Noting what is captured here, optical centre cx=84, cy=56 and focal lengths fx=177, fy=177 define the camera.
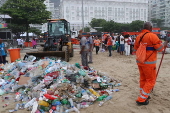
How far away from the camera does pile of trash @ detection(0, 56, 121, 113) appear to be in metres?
4.02

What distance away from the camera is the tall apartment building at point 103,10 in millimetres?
93188

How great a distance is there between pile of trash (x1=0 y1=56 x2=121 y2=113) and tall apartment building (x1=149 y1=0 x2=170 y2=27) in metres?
96.1

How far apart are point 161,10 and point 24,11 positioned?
3930 inches

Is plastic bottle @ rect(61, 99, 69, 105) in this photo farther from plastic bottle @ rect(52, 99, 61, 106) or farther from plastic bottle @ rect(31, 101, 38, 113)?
plastic bottle @ rect(31, 101, 38, 113)

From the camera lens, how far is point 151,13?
386 feet

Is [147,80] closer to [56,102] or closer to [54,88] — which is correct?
[56,102]

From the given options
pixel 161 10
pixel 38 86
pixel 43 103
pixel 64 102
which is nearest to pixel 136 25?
pixel 161 10

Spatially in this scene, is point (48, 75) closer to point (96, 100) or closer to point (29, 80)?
point (29, 80)

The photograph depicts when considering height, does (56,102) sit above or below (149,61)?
below

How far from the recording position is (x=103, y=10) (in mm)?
98000

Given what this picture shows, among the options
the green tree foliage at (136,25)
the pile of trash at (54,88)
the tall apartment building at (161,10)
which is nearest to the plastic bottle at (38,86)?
the pile of trash at (54,88)

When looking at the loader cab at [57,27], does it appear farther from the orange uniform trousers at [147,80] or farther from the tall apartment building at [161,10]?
A: the tall apartment building at [161,10]

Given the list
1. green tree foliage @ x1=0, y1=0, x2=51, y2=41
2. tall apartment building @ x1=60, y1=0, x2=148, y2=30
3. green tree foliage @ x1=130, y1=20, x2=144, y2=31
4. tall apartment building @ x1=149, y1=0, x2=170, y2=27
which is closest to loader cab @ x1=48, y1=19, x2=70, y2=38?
green tree foliage @ x1=0, y1=0, x2=51, y2=41

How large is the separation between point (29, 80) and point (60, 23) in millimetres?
6553
